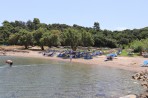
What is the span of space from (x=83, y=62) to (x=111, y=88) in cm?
3786

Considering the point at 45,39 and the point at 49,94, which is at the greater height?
the point at 45,39

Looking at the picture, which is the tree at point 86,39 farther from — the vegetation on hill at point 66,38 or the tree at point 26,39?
the tree at point 26,39

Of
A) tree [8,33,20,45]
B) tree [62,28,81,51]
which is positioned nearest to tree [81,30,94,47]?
tree [62,28,81,51]

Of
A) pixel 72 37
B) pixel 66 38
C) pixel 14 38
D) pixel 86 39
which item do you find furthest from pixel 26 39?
pixel 72 37

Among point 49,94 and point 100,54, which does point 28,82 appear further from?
point 100,54

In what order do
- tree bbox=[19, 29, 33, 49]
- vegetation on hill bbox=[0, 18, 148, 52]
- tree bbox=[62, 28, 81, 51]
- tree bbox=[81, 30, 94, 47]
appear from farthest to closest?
1. tree bbox=[19, 29, 33, 49]
2. tree bbox=[81, 30, 94, 47]
3. vegetation on hill bbox=[0, 18, 148, 52]
4. tree bbox=[62, 28, 81, 51]

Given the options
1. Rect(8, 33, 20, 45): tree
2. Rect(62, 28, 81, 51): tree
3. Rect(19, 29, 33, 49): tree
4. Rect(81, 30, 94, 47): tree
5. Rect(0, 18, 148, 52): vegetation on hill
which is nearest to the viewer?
Rect(62, 28, 81, 51): tree

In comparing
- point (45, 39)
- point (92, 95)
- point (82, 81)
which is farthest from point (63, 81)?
point (45, 39)

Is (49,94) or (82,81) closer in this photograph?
(49,94)

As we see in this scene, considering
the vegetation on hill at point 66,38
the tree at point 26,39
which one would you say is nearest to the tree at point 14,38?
the vegetation on hill at point 66,38

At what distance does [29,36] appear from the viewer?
381ft

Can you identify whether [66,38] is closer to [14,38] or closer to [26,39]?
[26,39]

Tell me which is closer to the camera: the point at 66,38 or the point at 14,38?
the point at 66,38

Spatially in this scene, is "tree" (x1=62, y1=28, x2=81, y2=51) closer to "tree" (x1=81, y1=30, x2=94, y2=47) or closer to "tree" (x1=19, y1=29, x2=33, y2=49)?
"tree" (x1=81, y1=30, x2=94, y2=47)
